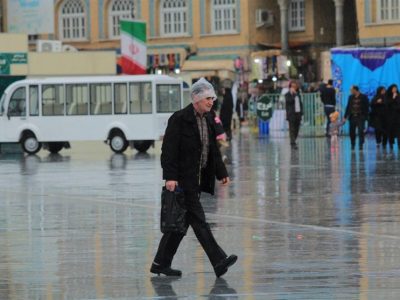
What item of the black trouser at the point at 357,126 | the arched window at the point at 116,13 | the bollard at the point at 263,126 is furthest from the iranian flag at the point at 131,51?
the arched window at the point at 116,13

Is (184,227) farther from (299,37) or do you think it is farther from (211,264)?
(299,37)

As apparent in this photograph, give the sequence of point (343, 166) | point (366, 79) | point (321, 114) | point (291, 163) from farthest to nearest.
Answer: point (321, 114) → point (366, 79) → point (291, 163) → point (343, 166)

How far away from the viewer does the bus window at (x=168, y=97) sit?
38.1m

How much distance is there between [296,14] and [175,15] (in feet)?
19.8

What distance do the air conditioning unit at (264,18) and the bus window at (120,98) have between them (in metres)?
29.3

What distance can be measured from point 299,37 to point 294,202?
48.5 m

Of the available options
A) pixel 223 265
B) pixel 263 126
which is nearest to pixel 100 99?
Answer: pixel 263 126

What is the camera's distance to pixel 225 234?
48.5ft

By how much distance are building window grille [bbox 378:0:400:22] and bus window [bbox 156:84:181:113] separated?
89.0 feet

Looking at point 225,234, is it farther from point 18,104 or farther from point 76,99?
point 18,104

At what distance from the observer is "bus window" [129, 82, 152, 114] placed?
38031mm

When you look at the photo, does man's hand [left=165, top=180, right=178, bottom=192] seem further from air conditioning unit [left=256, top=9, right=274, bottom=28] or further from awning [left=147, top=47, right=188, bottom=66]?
air conditioning unit [left=256, top=9, right=274, bottom=28]

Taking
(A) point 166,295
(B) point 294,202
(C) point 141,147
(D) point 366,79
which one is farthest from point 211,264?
(D) point 366,79

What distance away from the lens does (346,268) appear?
463 inches
